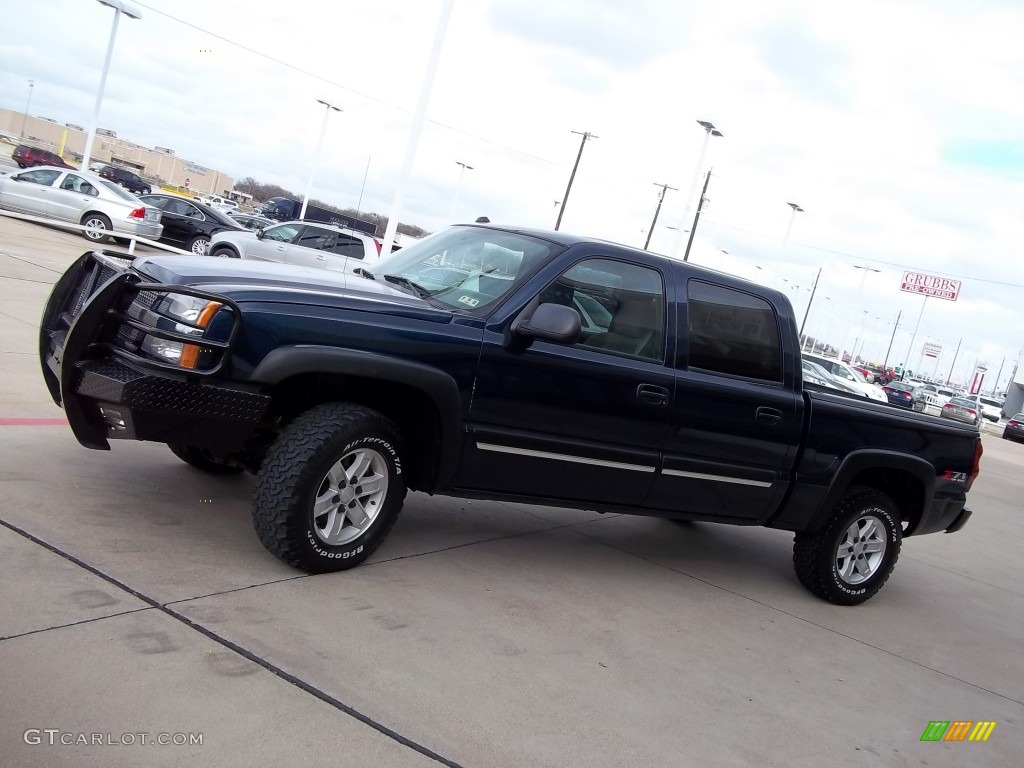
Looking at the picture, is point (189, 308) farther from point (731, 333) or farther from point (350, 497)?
point (731, 333)

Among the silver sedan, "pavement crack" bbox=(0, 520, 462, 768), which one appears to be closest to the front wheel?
the silver sedan

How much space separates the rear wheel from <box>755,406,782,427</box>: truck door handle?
18057 mm

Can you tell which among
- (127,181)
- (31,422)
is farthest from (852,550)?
(127,181)

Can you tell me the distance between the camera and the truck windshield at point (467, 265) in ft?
16.2

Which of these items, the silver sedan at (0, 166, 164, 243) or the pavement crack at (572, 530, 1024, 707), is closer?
the pavement crack at (572, 530, 1024, 707)

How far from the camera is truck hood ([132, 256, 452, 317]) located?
4.21m

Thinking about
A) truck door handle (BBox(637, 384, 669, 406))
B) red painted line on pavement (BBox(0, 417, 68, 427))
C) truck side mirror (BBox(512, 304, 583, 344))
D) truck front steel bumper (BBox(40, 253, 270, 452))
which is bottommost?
red painted line on pavement (BBox(0, 417, 68, 427))

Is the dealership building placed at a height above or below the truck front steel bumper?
above

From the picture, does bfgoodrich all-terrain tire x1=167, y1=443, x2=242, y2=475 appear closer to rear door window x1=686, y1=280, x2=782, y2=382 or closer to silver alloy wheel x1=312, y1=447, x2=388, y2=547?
silver alloy wheel x1=312, y1=447, x2=388, y2=547

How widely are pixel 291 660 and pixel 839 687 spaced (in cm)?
280

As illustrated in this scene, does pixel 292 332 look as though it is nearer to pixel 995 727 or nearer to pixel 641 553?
pixel 641 553

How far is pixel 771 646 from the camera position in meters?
5.10

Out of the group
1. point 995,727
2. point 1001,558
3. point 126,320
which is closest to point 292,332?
point 126,320

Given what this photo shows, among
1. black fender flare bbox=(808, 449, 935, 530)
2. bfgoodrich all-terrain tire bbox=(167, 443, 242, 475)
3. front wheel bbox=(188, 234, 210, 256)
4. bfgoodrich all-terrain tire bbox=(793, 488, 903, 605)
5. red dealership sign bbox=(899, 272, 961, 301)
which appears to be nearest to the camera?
bfgoodrich all-terrain tire bbox=(167, 443, 242, 475)
